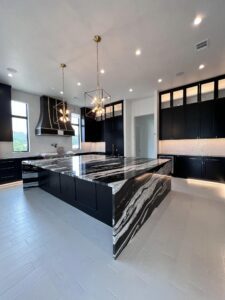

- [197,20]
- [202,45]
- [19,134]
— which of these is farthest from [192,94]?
[19,134]

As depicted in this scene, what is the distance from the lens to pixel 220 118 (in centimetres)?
466

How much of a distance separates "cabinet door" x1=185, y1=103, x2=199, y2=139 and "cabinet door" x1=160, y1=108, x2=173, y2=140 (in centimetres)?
57

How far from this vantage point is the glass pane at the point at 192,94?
5.15 m

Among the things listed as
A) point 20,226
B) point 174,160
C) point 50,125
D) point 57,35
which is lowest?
point 20,226

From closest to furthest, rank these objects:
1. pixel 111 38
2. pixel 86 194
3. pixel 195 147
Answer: pixel 86 194 → pixel 111 38 → pixel 195 147

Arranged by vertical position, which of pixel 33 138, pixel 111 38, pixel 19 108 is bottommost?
pixel 33 138

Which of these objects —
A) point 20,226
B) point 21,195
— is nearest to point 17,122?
point 21,195

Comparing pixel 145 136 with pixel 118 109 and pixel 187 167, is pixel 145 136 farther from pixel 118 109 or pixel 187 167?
pixel 187 167

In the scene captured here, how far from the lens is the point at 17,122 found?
5.79 m

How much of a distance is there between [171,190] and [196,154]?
2181mm

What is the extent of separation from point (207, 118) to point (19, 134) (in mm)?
6817

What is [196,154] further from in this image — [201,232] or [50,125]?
[50,125]

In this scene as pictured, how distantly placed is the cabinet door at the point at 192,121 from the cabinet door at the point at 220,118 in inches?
21.2

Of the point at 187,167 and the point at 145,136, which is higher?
the point at 145,136
